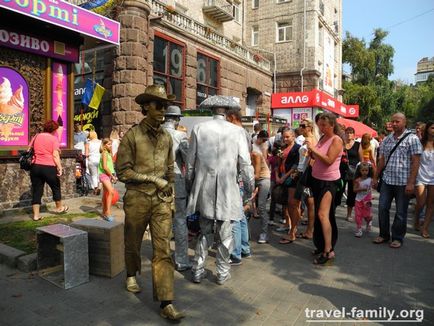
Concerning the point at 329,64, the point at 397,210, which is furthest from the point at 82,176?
the point at 329,64

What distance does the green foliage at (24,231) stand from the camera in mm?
5156

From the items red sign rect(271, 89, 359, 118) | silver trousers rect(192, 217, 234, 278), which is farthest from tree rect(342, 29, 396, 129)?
silver trousers rect(192, 217, 234, 278)

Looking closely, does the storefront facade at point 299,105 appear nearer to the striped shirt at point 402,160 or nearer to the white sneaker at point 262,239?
the striped shirt at point 402,160

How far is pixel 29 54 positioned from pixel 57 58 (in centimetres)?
64

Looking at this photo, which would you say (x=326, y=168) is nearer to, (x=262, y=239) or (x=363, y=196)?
(x=262, y=239)

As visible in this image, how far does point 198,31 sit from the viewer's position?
1816 cm

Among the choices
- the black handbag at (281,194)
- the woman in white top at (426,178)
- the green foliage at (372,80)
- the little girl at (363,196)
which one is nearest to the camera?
the black handbag at (281,194)

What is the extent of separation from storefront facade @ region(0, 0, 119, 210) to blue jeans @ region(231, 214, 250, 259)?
5.13 metres

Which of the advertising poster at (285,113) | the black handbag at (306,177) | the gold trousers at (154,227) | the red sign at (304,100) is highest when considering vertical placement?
the red sign at (304,100)

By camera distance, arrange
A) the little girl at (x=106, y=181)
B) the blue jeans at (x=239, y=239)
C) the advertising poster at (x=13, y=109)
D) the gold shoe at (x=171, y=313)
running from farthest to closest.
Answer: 1. the advertising poster at (x=13, y=109)
2. the little girl at (x=106, y=181)
3. the blue jeans at (x=239, y=239)
4. the gold shoe at (x=171, y=313)

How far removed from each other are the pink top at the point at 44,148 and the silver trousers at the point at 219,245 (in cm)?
393

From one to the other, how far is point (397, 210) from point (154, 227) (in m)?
4.05

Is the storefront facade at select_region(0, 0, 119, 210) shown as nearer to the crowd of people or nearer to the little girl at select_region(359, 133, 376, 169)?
the crowd of people

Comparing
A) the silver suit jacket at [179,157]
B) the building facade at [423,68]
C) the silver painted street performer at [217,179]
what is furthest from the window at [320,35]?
the building facade at [423,68]
